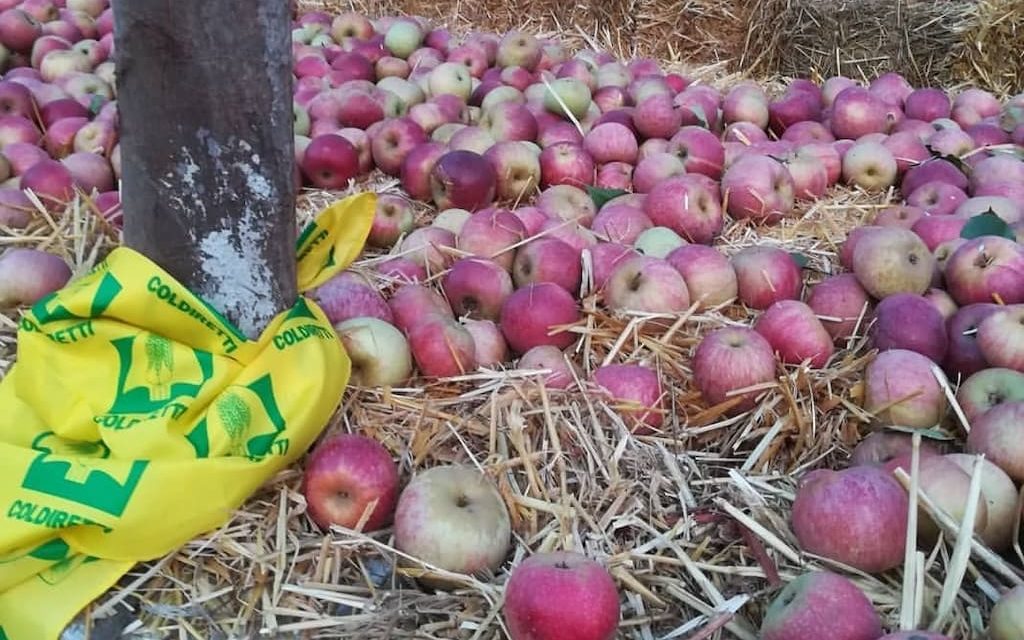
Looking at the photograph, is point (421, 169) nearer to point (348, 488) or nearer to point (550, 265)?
point (550, 265)

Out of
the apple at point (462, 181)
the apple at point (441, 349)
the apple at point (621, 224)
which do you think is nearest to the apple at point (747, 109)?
the apple at point (621, 224)

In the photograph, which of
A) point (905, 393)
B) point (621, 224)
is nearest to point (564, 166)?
point (621, 224)

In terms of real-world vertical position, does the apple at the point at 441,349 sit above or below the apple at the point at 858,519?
below

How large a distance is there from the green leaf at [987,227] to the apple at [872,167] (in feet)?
3.24

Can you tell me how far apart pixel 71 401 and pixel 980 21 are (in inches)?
252

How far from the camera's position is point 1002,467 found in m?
2.28

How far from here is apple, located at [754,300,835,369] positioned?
2.88m

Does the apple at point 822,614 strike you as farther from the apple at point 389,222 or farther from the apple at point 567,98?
the apple at point 567,98

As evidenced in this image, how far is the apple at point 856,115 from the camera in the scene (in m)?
4.84

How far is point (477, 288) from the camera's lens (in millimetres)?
3170

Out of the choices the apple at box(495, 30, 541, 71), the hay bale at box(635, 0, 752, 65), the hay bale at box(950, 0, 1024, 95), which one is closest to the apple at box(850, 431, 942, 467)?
the apple at box(495, 30, 541, 71)

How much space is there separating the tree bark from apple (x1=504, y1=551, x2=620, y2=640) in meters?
1.06

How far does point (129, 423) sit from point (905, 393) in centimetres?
212

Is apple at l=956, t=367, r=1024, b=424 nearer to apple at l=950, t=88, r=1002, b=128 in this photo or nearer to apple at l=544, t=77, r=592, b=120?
apple at l=544, t=77, r=592, b=120
